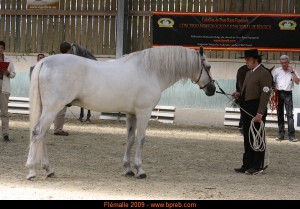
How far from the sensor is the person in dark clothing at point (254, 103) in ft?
28.4

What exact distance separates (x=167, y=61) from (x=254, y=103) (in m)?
1.41

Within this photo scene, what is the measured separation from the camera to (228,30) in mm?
17078

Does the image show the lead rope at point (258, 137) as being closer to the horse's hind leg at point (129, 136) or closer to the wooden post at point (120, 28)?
the horse's hind leg at point (129, 136)

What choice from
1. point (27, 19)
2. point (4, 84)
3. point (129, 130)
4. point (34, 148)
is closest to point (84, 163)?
point (129, 130)

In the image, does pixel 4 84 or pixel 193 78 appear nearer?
pixel 193 78

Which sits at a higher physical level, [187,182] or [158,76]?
[158,76]

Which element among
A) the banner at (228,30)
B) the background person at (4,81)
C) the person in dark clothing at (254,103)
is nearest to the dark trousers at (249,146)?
the person in dark clothing at (254,103)

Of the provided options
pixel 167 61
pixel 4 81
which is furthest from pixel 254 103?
pixel 4 81

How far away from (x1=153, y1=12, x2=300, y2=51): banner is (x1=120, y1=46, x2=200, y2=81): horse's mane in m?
8.73

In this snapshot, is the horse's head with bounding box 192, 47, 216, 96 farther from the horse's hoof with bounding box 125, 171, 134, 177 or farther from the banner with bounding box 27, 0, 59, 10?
the banner with bounding box 27, 0, 59, 10

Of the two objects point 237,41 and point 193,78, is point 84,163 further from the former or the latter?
point 237,41

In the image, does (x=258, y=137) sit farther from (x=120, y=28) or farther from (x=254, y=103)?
(x=120, y=28)
